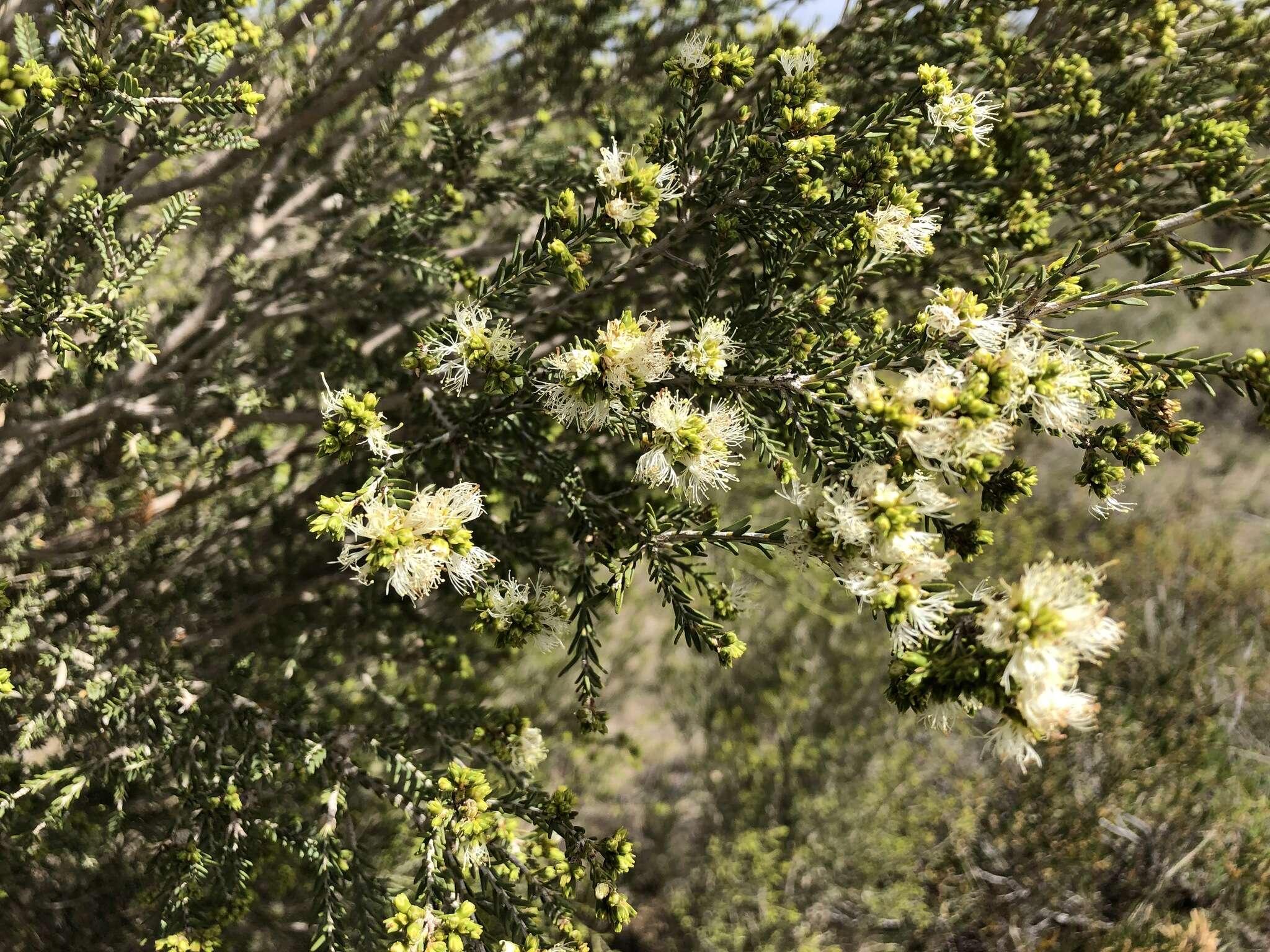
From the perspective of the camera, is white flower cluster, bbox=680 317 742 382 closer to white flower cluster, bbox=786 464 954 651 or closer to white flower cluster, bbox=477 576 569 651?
white flower cluster, bbox=786 464 954 651

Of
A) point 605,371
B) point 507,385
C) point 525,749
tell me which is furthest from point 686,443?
point 525,749

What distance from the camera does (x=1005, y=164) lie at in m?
2.46

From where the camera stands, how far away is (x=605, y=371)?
164cm

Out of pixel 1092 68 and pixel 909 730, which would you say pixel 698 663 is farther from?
pixel 1092 68

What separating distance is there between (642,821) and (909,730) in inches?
109

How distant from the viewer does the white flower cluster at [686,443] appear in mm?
1615

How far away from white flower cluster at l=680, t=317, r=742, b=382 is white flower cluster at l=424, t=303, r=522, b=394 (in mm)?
438

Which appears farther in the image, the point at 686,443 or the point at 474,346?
the point at 474,346

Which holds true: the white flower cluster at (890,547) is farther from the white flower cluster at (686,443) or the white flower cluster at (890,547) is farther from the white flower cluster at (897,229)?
the white flower cluster at (897,229)

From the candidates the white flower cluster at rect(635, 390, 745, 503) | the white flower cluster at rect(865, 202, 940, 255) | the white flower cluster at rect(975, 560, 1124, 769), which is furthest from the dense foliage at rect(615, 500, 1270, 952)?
the white flower cluster at rect(635, 390, 745, 503)

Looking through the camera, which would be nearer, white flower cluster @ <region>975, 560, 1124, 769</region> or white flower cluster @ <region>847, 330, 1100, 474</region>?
white flower cluster @ <region>975, 560, 1124, 769</region>

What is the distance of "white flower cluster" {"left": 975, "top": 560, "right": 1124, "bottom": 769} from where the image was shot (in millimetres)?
1311

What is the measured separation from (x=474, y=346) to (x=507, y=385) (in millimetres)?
123

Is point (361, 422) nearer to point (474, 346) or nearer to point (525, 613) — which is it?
point (474, 346)
